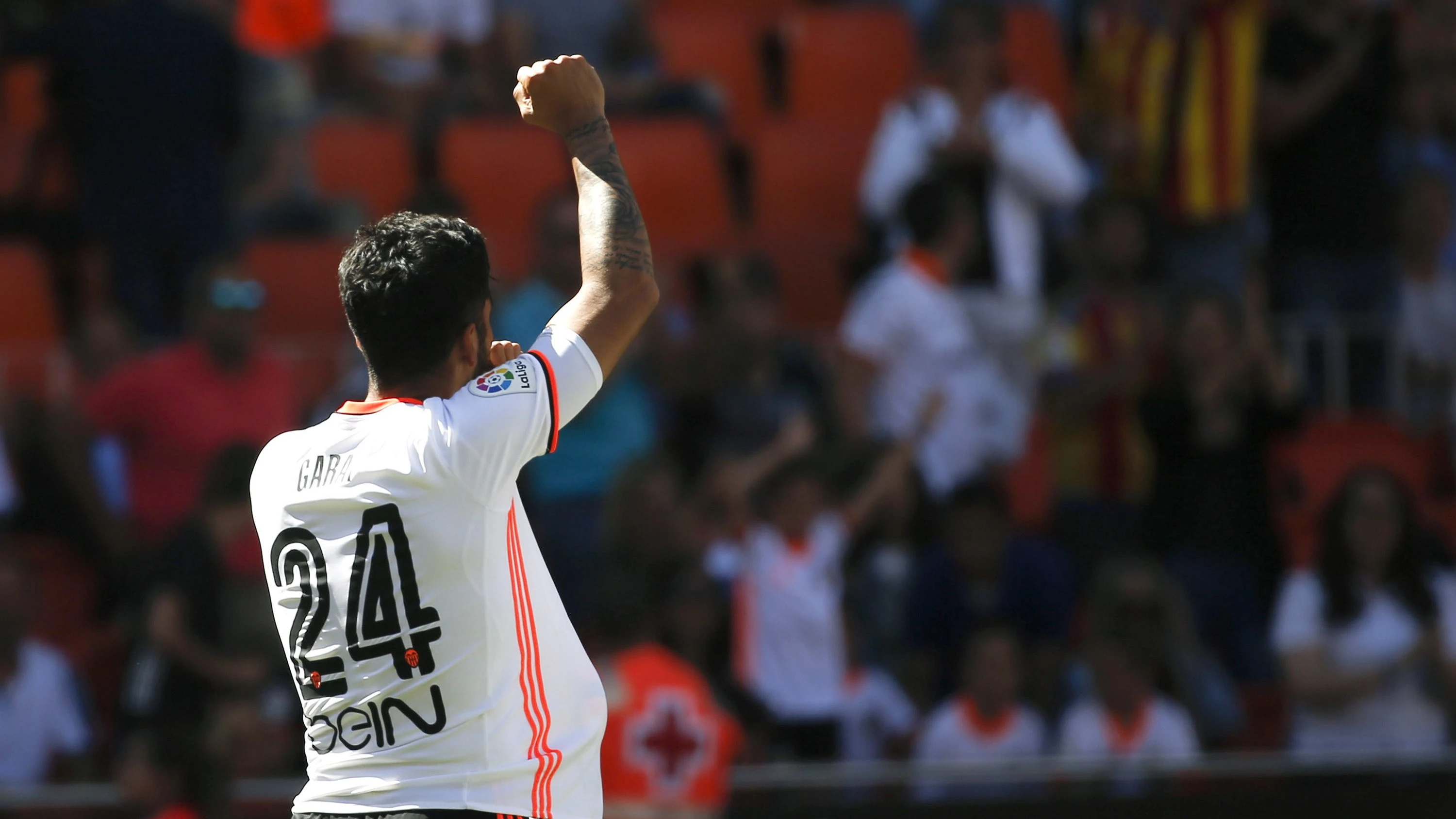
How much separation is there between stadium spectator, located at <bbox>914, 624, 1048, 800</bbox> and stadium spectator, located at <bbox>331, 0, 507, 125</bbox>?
13.6 ft

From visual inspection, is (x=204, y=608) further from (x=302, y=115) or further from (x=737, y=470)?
(x=302, y=115)

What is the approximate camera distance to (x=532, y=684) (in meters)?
3.29

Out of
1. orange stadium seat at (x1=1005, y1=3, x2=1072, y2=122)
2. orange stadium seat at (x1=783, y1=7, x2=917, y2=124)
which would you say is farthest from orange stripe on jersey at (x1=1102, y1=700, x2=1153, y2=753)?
orange stadium seat at (x1=783, y1=7, x2=917, y2=124)

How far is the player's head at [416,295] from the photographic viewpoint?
3.20 metres

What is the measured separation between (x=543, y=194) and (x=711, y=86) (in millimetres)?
1147

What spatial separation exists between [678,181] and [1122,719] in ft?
12.9

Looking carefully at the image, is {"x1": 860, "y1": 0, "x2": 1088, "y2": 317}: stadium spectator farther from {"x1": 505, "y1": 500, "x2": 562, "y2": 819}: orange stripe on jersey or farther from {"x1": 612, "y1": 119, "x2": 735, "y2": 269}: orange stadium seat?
{"x1": 505, "y1": 500, "x2": 562, "y2": 819}: orange stripe on jersey

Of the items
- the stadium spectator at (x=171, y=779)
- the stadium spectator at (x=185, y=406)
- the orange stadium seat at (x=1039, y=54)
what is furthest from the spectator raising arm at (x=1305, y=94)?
the stadium spectator at (x=171, y=779)

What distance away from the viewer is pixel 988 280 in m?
9.18

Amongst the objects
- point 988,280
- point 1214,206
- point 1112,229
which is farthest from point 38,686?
point 1214,206

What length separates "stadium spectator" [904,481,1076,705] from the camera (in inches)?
323

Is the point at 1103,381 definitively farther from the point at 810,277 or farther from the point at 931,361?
the point at 810,277

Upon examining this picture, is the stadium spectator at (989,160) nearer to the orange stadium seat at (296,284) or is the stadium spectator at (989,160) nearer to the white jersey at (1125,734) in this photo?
the white jersey at (1125,734)

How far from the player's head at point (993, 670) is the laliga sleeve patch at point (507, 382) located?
15.7ft
